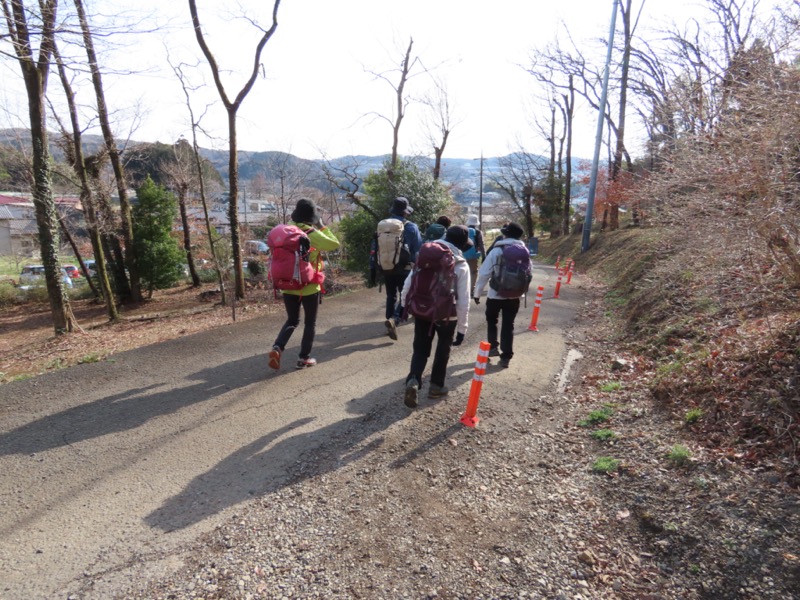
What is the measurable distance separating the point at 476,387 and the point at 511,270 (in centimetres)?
178

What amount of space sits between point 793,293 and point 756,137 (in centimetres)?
189

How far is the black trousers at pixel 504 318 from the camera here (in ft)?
18.6

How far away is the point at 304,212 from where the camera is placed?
5.17 m

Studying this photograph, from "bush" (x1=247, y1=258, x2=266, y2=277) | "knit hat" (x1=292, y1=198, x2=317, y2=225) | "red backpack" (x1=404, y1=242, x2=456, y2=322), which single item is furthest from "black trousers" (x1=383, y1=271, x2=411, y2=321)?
"bush" (x1=247, y1=258, x2=266, y2=277)

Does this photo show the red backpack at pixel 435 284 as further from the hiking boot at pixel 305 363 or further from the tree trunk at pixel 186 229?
the tree trunk at pixel 186 229

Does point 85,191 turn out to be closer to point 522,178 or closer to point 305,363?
point 305,363

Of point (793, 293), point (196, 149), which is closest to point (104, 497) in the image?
point (793, 293)

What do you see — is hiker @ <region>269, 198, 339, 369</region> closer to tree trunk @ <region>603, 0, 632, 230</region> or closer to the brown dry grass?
the brown dry grass

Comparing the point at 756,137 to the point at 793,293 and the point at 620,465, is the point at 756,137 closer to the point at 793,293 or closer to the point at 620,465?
the point at 793,293

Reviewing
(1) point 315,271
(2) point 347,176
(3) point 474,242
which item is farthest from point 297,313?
(2) point 347,176

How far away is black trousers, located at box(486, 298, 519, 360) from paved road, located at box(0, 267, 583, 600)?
363mm

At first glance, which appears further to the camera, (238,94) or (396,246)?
(238,94)

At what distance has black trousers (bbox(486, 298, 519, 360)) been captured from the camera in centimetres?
567

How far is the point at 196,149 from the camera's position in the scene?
18.6m
